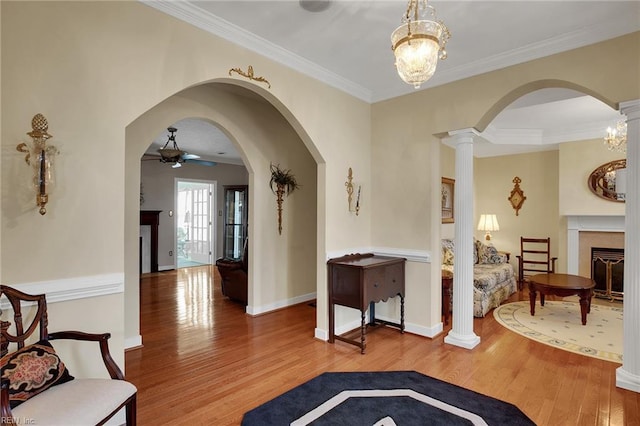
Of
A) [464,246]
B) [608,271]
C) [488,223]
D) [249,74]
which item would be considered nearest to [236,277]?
[249,74]

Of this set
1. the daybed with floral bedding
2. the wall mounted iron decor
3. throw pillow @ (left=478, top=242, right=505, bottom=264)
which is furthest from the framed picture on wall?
the wall mounted iron decor

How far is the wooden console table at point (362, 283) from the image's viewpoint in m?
3.32

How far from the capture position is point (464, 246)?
3508 millimetres

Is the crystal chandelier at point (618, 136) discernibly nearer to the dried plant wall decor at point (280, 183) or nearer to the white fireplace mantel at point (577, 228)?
the white fireplace mantel at point (577, 228)

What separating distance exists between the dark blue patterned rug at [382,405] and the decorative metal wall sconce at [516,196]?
18.1 ft

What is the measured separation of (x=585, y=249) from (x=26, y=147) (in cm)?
754

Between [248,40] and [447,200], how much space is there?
484 centimetres

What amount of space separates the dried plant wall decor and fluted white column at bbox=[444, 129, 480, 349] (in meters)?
2.37

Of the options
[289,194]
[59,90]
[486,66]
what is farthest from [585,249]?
[59,90]

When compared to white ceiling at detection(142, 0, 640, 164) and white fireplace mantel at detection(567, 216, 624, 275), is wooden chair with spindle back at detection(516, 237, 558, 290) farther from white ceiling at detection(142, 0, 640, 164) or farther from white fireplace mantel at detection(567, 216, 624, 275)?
white ceiling at detection(142, 0, 640, 164)

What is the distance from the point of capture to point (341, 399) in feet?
8.05

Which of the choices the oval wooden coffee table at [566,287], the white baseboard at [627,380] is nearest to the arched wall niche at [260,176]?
Answer: the white baseboard at [627,380]

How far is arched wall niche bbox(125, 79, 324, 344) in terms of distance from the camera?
3.40m

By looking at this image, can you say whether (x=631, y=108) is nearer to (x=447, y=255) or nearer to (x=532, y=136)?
(x=447, y=255)
